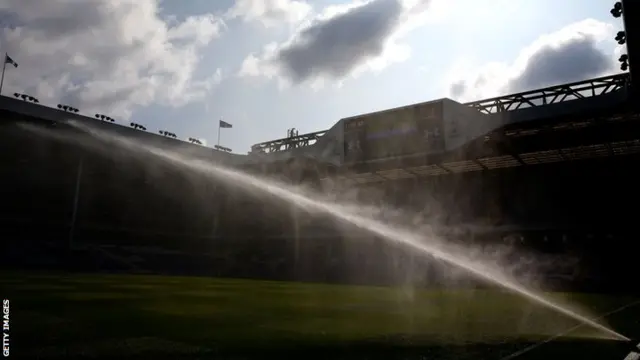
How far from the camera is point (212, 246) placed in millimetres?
62250

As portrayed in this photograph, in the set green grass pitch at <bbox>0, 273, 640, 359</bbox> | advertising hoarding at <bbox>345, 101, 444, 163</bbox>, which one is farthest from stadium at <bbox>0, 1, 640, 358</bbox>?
green grass pitch at <bbox>0, 273, 640, 359</bbox>

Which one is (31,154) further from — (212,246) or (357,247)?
(357,247)

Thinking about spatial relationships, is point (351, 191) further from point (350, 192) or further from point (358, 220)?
point (358, 220)

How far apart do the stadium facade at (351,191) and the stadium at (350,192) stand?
0.47ft

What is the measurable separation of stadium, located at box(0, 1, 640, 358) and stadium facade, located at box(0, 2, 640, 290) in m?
0.14

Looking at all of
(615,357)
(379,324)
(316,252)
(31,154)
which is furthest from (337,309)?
(31,154)

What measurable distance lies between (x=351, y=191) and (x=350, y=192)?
30cm

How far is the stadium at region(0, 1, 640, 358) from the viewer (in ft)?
108

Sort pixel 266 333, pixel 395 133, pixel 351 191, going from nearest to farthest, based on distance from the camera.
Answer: pixel 266 333 < pixel 395 133 < pixel 351 191

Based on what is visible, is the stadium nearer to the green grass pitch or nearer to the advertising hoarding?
the advertising hoarding

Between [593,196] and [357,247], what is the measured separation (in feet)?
79.4

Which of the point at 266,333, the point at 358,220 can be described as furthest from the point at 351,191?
the point at 266,333

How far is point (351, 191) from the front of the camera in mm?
52250

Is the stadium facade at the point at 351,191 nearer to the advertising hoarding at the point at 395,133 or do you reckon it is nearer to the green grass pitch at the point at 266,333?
the advertising hoarding at the point at 395,133
